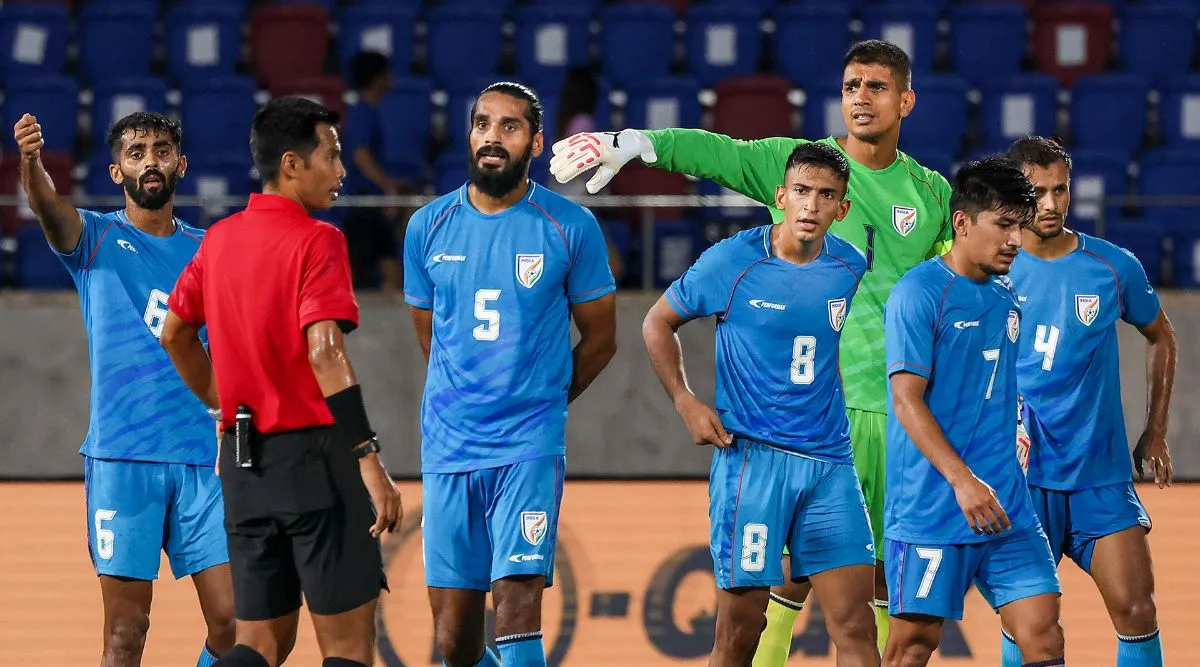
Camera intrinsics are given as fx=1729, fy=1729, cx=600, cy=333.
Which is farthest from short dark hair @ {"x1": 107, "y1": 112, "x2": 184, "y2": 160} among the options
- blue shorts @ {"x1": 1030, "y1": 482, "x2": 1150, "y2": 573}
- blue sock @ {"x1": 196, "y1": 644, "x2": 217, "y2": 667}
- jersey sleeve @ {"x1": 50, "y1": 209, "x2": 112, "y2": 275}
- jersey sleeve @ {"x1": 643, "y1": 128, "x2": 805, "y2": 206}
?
blue shorts @ {"x1": 1030, "y1": 482, "x2": 1150, "y2": 573}

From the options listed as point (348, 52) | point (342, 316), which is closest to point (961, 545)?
point (342, 316)

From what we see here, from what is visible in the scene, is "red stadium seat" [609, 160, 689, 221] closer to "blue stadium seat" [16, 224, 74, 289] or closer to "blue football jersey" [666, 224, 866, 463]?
"blue stadium seat" [16, 224, 74, 289]

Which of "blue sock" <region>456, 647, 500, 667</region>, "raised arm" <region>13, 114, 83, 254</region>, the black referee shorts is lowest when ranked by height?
"blue sock" <region>456, 647, 500, 667</region>

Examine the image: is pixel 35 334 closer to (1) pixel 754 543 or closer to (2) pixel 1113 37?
(1) pixel 754 543

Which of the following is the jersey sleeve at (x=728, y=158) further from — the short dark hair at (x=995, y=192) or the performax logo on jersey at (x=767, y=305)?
the short dark hair at (x=995, y=192)

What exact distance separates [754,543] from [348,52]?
758cm

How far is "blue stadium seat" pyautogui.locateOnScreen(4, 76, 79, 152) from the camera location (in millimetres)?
11906

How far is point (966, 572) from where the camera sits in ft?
19.6

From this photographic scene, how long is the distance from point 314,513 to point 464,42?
7.79 metres

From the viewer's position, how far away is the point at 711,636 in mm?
8570

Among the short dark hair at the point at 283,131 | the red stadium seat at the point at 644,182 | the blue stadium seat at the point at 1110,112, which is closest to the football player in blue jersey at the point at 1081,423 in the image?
the short dark hair at the point at 283,131

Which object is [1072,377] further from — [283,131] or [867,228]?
[283,131]

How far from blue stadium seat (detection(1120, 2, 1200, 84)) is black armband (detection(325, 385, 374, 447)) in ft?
29.5

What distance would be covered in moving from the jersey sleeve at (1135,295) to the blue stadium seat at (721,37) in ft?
19.9
